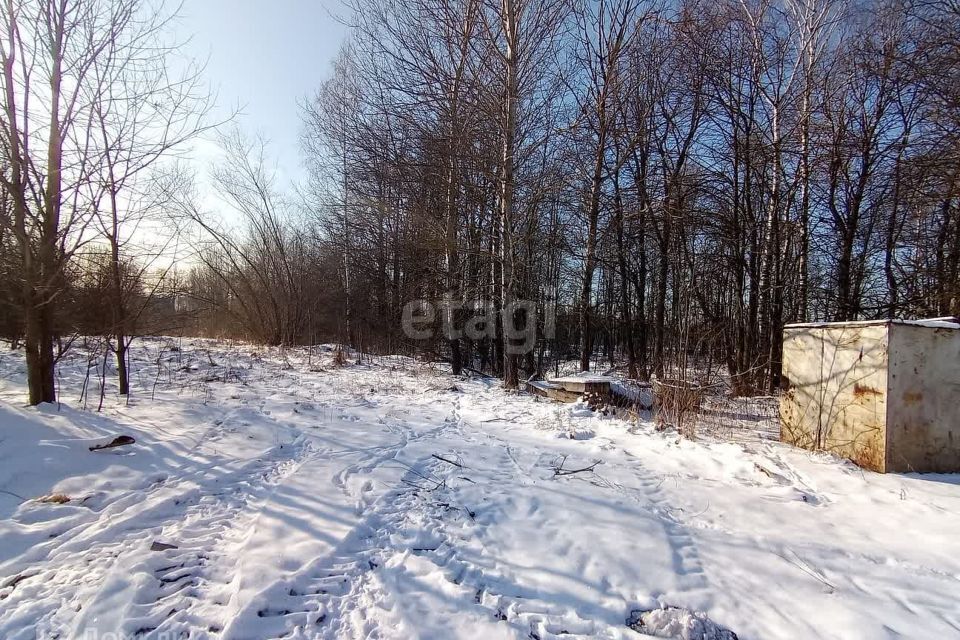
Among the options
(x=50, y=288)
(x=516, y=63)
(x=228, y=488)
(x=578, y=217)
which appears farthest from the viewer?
(x=578, y=217)

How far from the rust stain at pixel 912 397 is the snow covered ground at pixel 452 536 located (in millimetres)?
664

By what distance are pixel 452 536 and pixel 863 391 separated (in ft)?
13.5

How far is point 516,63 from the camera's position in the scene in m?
8.76

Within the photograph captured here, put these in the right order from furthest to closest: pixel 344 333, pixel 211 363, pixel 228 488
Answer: pixel 344 333 → pixel 211 363 → pixel 228 488

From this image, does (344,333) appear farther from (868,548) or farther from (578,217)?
(868,548)

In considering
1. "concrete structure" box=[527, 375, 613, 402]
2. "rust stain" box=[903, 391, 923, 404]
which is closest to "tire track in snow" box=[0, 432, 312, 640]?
"concrete structure" box=[527, 375, 613, 402]

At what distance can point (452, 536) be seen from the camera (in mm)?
2701

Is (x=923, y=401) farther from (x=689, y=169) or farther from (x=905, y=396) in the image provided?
(x=689, y=169)

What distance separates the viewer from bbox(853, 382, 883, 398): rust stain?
3734 mm

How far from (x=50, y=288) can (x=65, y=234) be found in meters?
0.70

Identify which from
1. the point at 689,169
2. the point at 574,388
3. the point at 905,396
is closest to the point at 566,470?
the point at 905,396

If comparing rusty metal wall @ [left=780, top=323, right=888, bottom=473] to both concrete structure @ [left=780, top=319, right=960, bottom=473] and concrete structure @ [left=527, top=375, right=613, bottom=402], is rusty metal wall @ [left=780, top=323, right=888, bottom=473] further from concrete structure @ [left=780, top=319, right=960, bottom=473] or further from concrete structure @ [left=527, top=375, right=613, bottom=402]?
concrete structure @ [left=527, top=375, right=613, bottom=402]

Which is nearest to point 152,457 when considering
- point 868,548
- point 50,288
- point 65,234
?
point 50,288

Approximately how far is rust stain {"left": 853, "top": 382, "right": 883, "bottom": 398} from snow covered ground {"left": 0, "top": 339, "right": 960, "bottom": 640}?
70 centimetres
